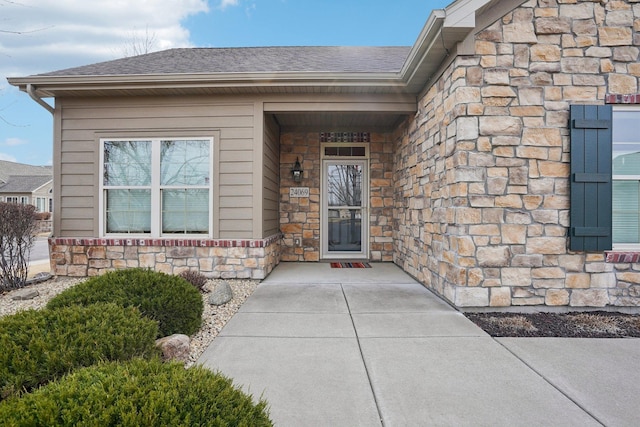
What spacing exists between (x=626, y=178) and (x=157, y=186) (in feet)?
19.4

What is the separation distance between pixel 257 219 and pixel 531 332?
3.51m

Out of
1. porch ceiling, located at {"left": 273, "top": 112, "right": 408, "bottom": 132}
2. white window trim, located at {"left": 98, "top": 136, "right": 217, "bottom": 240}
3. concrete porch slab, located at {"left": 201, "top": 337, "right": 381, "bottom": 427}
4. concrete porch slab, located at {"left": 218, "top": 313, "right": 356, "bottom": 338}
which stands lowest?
concrete porch slab, located at {"left": 201, "top": 337, "right": 381, "bottom": 427}

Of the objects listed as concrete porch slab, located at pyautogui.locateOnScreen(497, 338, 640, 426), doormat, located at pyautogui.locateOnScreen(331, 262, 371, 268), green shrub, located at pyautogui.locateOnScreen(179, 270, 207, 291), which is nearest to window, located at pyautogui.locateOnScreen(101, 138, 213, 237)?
green shrub, located at pyautogui.locateOnScreen(179, 270, 207, 291)

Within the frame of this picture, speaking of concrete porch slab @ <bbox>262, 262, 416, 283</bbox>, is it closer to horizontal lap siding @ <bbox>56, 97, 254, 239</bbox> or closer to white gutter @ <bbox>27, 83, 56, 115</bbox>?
horizontal lap siding @ <bbox>56, 97, 254, 239</bbox>

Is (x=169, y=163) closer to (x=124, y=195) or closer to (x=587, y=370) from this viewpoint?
(x=124, y=195)

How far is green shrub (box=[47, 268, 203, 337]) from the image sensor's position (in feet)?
8.24

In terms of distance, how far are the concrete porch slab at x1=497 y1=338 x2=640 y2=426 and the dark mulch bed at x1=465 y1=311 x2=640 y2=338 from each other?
130 mm

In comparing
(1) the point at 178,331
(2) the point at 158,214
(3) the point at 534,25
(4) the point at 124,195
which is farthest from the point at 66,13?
(3) the point at 534,25

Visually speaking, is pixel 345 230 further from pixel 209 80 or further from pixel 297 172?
pixel 209 80

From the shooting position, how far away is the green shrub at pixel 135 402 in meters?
1.05

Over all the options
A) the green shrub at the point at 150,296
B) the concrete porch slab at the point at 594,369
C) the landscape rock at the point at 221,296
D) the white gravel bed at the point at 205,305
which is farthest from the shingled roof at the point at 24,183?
the concrete porch slab at the point at 594,369

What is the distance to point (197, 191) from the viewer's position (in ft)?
15.9

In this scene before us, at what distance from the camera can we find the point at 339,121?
Answer: 18.9ft

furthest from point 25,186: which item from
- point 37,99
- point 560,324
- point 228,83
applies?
point 560,324
